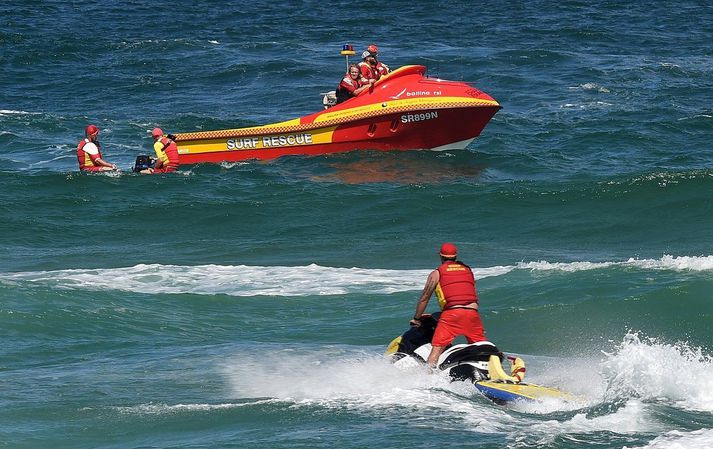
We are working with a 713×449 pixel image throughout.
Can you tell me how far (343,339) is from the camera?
576 inches

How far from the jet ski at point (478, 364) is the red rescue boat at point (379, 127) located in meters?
11.9

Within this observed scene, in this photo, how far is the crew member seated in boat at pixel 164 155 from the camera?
23703mm

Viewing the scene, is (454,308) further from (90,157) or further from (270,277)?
(90,157)

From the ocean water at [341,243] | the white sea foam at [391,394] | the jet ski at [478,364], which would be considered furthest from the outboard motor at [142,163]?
the jet ski at [478,364]

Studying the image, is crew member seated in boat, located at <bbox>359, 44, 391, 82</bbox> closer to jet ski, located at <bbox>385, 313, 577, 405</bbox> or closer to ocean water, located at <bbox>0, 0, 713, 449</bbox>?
ocean water, located at <bbox>0, 0, 713, 449</bbox>

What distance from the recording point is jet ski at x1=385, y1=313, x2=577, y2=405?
10.9 meters

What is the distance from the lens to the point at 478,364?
1151 centimetres

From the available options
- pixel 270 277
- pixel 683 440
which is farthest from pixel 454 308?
pixel 270 277

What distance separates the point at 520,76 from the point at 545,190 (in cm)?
1118

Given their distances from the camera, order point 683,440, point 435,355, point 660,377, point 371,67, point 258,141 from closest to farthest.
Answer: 1. point 683,440
2. point 660,377
3. point 435,355
4. point 371,67
5. point 258,141

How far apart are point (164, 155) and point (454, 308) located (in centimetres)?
1304

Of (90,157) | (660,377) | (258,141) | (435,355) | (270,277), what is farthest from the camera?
(258,141)

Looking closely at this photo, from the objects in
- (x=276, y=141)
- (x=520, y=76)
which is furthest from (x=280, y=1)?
(x=276, y=141)

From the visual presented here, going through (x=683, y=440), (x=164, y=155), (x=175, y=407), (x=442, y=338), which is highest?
(x=164, y=155)
